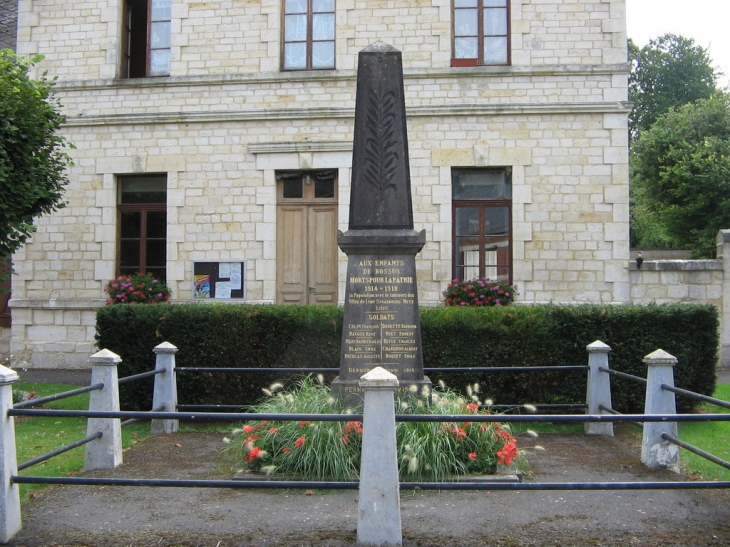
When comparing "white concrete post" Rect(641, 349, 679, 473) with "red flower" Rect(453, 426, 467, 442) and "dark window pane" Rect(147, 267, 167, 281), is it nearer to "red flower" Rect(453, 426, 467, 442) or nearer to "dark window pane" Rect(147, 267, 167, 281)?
"red flower" Rect(453, 426, 467, 442)

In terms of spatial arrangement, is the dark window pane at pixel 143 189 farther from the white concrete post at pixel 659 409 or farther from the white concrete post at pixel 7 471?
the white concrete post at pixel 659 409

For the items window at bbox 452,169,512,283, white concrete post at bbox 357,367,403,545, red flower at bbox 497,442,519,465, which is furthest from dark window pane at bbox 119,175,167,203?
white concrete post at bbox 357,367,403,545

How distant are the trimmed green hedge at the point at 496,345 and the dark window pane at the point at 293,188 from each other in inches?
173

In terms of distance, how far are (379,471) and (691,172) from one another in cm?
1910

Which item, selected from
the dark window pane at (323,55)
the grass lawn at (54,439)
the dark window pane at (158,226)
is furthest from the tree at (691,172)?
the grass lawn at (54,439)

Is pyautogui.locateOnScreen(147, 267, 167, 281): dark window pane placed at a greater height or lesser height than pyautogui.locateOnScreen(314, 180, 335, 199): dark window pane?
lesser

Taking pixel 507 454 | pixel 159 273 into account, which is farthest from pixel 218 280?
pixel 507 454

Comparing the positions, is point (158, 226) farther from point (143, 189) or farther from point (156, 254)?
point (143, 189)

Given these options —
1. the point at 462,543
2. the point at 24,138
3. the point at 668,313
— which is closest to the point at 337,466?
the point at 462,543

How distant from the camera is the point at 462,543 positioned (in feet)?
15.0

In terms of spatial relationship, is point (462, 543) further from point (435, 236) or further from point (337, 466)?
point (435, 236)

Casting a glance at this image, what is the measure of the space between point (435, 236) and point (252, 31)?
202 inches

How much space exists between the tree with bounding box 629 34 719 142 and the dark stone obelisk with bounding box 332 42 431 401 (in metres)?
32.6

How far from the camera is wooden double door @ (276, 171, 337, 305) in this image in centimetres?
1324
